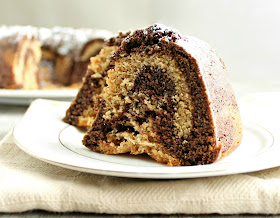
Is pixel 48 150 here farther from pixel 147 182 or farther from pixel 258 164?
pixel 258 164

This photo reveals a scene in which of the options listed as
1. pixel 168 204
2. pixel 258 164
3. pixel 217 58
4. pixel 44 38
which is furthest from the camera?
pixel 44 38

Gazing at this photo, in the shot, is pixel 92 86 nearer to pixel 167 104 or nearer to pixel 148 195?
pixel 167 104

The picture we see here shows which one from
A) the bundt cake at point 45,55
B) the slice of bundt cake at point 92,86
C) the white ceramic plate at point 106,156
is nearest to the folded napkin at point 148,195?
the white ceramic plate at point 106,156

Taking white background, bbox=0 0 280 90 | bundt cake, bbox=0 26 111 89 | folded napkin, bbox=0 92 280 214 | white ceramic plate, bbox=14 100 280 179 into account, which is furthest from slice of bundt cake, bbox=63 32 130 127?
white background, bbox=0 0 280 90

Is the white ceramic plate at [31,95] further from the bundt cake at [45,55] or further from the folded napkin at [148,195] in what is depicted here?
the folded napkin at [148,195]

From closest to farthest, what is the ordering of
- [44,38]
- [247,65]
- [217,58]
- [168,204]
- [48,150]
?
[168,204] < [48,150] < [217,58] < [44,38] < [247,65]

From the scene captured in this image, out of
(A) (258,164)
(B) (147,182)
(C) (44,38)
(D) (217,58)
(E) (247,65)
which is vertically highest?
(D) (217,58)

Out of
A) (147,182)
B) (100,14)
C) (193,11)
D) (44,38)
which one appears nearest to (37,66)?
(44,38)
